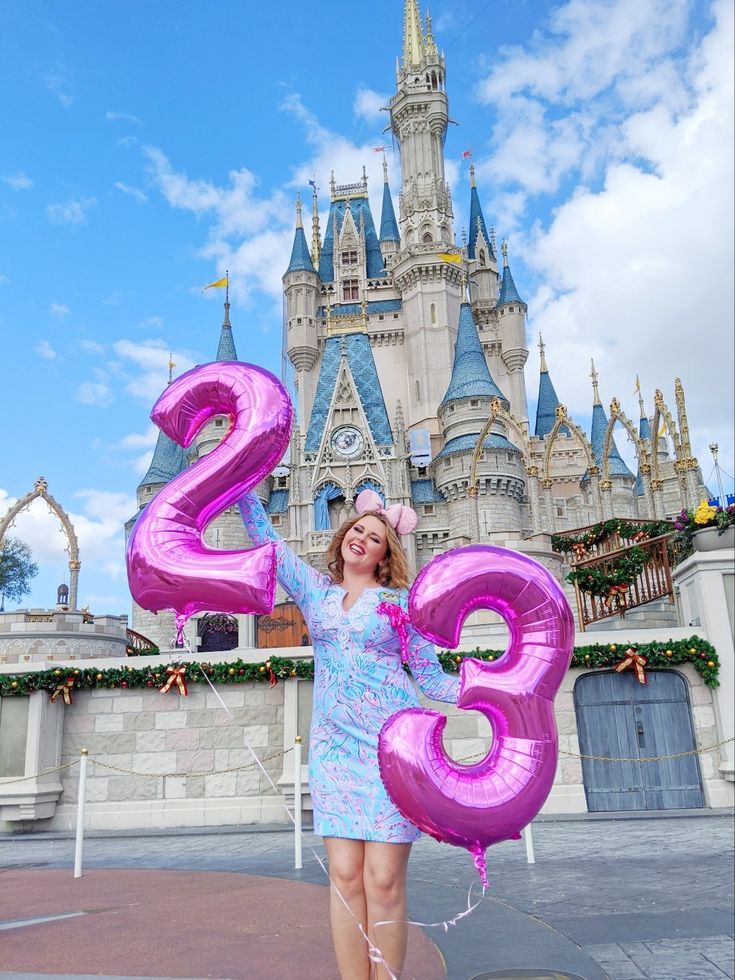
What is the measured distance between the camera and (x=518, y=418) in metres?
43.1

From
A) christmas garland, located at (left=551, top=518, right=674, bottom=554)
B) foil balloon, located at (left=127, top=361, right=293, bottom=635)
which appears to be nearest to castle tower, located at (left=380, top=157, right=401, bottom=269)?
christmas garland, located at (left=551, top=518, right=674, bottom=554)

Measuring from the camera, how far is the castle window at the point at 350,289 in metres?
47.8

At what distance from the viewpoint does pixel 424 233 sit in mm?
45438

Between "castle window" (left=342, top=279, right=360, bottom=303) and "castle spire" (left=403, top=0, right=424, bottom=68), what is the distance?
1485 cm

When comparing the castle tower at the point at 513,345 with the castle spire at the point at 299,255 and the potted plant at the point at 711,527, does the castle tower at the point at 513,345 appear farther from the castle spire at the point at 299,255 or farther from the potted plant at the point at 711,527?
the potted plant at the point at 711,527

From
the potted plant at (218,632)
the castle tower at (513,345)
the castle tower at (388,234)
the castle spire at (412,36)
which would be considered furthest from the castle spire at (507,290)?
the potted plant at (218,632)

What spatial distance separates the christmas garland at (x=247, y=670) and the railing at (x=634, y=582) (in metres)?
2.84

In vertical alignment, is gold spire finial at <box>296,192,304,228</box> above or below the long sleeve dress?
above

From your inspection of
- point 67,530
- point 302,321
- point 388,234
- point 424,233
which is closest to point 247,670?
point 67,530

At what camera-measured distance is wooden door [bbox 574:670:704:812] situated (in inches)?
349

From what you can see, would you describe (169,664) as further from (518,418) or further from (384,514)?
(518,418)

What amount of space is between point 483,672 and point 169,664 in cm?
733

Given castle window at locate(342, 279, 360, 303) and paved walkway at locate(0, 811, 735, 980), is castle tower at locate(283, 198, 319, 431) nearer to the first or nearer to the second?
castle window at locate(342, 279, 360, 303)

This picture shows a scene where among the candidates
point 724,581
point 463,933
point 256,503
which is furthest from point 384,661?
point 724,581
